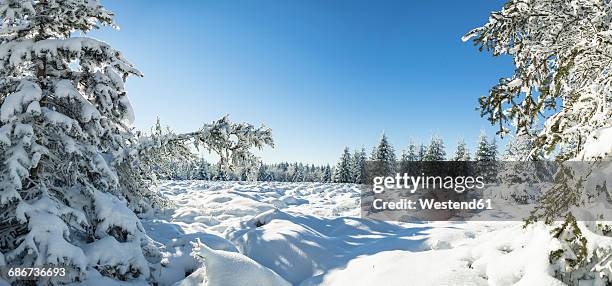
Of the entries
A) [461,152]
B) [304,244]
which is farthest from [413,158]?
[304,244]

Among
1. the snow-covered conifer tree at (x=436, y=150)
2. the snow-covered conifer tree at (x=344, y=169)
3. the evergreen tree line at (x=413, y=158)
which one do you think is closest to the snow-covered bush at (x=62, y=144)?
the evergreen tree line at (x=413, y=158)

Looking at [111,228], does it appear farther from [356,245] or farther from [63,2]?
[356,245]

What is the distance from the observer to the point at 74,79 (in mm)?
6074

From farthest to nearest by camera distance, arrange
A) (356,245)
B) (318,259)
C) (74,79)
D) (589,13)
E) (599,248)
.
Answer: (356,245) → (318,259) → (74,79) → (589,13) → (599,248)

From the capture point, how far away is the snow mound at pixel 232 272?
5656 mm

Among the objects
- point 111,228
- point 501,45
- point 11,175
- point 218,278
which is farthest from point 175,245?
point 501,45

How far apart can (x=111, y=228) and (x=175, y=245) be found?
2.02 metres

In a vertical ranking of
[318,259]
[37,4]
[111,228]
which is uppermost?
[37,4]

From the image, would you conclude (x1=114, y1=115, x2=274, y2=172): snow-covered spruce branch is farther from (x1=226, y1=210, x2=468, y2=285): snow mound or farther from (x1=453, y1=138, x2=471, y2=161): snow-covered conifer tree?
(x1=453, y1=138, x2=471, y2=161): snow-covered conifer tree

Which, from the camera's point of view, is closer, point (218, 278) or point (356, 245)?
point (218, 278)

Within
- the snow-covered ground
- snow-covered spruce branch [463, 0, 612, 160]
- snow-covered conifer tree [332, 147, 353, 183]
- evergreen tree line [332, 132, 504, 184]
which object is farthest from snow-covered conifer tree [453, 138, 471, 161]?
snow-covered spruce branch [463, 0, 612, 160]

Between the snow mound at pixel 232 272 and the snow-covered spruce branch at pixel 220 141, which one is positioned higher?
the snow-covered spruce branch at pixel 220 141

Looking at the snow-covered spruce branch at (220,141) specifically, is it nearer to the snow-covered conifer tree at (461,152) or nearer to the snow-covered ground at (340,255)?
the snow-covered ground at (340,255)

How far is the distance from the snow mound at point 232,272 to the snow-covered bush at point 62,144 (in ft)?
3.31
